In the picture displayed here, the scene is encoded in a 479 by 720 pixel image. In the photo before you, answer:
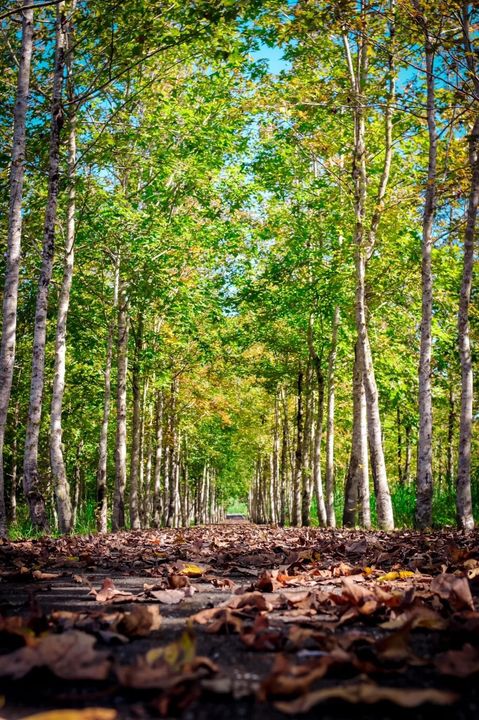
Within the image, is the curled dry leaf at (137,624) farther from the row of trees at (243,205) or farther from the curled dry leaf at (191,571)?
the row of trees at (243,205)

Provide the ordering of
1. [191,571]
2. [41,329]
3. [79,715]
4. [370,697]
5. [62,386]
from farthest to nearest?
[62,386] < [41,329] < [191,571] < [370,697] < [79,715]

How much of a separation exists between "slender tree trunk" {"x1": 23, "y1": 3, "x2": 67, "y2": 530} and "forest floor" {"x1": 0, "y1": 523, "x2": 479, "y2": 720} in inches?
227

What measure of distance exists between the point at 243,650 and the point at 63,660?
0.73 metres

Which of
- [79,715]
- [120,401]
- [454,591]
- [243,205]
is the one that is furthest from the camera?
[243,205]

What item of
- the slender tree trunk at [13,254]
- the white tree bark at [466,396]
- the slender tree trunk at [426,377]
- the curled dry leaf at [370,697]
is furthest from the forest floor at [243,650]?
the slender tree trunk at [426,377]

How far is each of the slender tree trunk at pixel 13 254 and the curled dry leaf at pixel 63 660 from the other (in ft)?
23.9

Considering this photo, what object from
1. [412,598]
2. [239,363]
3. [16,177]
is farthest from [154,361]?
[412,598]

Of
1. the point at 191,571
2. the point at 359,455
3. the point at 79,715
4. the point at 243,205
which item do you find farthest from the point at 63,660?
the point at 243,205

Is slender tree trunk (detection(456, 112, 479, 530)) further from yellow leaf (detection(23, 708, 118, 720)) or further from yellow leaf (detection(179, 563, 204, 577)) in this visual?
yellow leaf (detection(23, 708, 118, 720))

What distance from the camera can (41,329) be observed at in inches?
389

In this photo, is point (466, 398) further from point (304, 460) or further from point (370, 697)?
point (304, 460)

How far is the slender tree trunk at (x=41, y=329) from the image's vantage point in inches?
377

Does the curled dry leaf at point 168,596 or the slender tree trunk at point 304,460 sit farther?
the slender tree trunk at point 304,460

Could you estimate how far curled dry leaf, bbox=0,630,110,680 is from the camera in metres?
1.67
